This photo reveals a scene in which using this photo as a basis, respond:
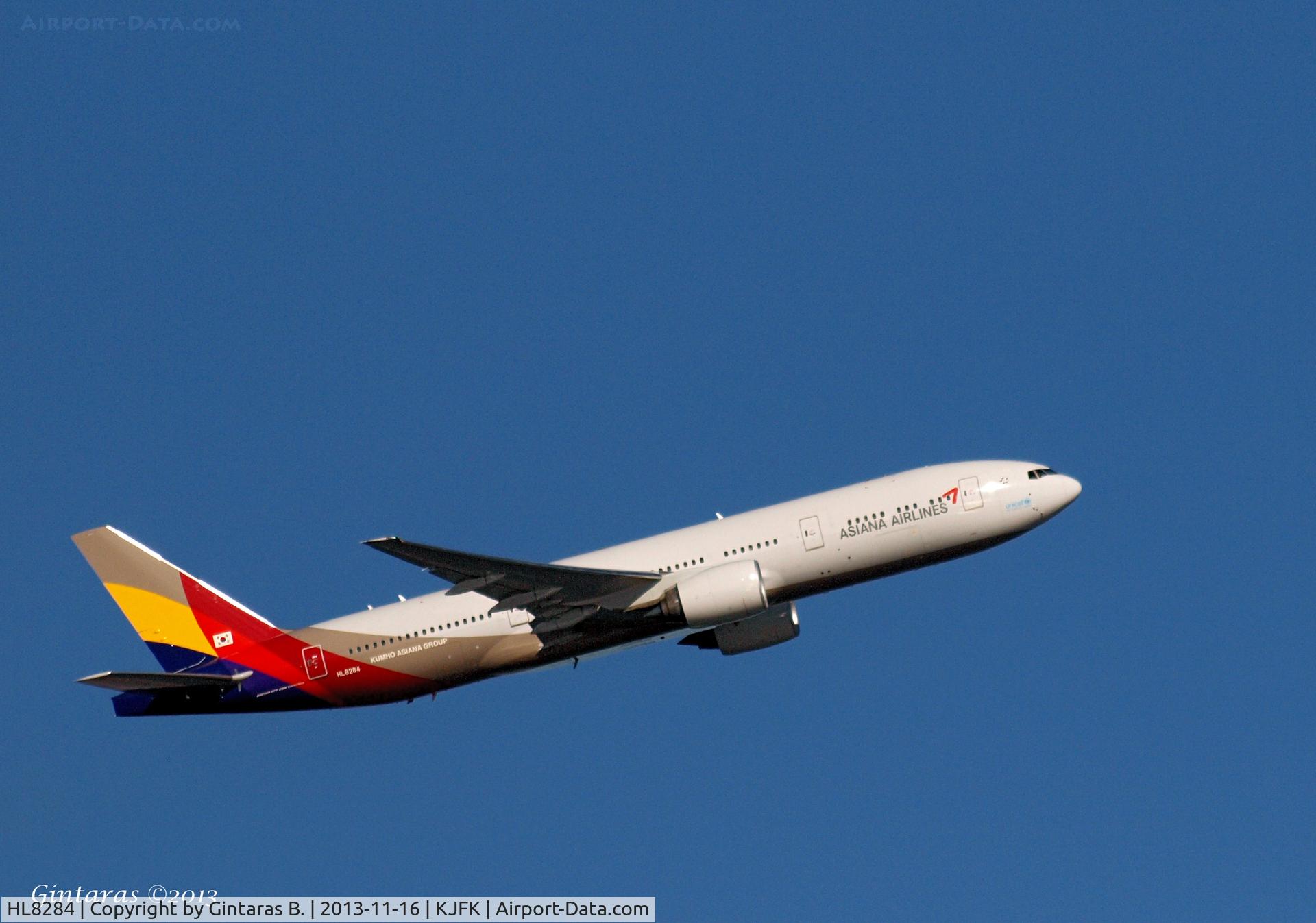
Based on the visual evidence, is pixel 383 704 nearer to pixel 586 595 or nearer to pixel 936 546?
pixel 586 595

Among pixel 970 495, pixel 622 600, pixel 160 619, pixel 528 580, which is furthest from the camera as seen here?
pixel 160 619

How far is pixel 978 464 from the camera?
46281 millimetres

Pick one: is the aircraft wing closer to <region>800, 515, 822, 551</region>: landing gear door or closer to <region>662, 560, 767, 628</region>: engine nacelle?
<region>662, 560, 767, 628</region>: engine nacelle

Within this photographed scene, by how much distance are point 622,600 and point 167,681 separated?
Answer: 15260 mm

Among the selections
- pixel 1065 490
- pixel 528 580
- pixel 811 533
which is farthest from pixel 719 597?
pixel 1065 490

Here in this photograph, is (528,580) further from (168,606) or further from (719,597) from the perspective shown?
(168,606)

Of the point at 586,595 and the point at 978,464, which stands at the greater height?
the point at 978,464

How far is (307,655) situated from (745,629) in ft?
47.3

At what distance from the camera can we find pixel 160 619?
164ft

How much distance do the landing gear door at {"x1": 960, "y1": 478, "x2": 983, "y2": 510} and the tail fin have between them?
905 inches

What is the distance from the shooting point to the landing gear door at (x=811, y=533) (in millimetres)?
45031

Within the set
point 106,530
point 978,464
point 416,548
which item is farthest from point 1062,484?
point 106,530

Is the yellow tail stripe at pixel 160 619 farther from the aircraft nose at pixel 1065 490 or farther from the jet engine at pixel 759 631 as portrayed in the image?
the aircraft nose at pixel 1065 490

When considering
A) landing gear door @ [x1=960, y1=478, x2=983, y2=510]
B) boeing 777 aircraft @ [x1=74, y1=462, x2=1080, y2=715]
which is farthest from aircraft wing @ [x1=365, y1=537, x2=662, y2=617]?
landing gear door @ [x1=960, y1=478, x2=983, y2=510]
